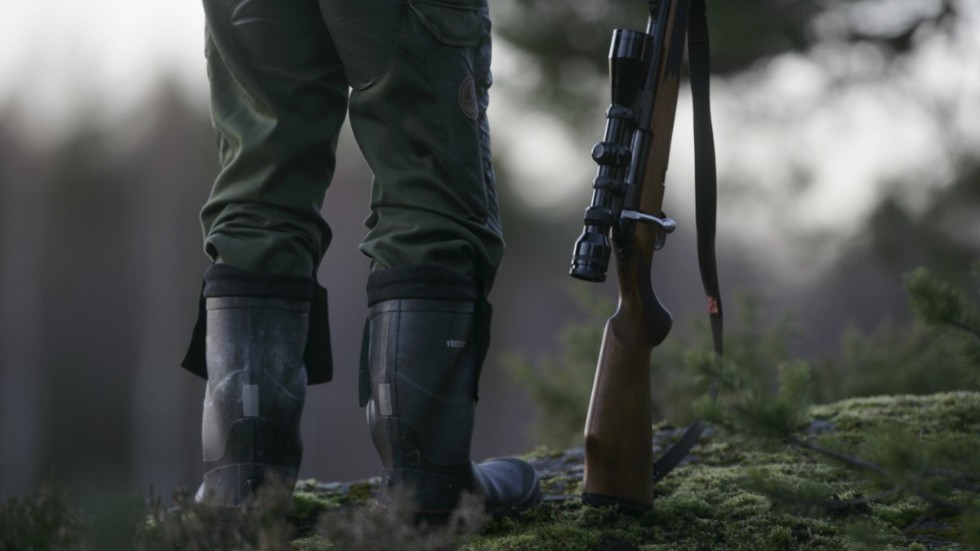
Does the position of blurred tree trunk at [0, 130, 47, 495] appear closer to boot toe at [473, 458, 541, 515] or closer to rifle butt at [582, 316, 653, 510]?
boot toe at [473, 458, 541, 515]

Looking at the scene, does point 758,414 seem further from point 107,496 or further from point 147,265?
point 147,265

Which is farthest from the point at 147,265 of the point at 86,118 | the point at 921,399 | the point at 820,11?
the point at 921,399

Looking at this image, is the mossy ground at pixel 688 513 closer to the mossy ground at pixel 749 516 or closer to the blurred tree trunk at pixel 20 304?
the mossy ground at pixel 749 516

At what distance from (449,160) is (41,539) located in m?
1.25

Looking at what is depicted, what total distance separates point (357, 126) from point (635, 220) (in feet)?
2.47

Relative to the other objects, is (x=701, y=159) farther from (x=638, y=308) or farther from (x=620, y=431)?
(x=620, y=431)

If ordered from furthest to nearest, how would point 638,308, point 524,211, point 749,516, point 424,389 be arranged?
point 524,211 → point 638,308 → point 749,516 → point 424,389

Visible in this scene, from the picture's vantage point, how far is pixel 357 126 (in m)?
2.81

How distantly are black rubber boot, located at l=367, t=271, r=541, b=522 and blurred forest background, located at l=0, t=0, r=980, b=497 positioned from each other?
3.97m

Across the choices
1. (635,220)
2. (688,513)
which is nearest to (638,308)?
(635,220)

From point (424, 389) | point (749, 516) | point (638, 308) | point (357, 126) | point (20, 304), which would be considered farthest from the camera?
point (20, 304)

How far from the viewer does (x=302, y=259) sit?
2912 mm

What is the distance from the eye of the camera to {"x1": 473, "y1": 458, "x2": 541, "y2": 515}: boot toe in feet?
9.58

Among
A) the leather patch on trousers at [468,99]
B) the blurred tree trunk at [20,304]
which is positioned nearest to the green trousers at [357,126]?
the leather patch on trousers at [468,99]
